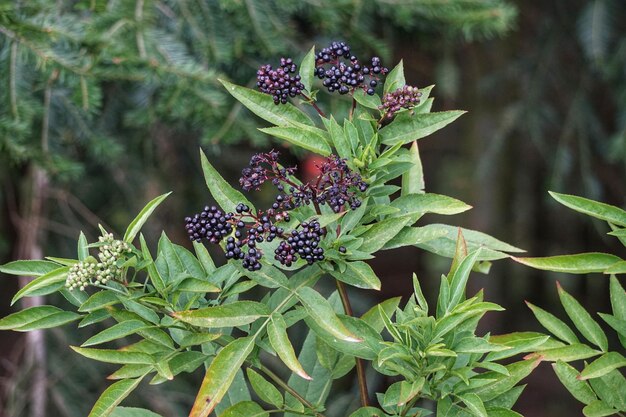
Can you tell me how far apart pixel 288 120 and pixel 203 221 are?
0.21 m

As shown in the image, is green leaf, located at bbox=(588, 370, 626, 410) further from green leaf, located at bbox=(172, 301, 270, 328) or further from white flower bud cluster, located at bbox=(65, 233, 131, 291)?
white flower bud cluster, located at bbox=(65, 233, 131, 291)

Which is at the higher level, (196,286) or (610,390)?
(196,286)

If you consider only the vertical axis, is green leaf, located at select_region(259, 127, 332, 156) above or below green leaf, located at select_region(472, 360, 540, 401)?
above

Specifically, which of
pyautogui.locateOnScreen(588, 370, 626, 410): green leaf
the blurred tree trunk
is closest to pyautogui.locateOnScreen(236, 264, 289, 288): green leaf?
pyautogui.locateOnScreen(588, 370, 626, 410): green leaf

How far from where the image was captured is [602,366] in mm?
1169

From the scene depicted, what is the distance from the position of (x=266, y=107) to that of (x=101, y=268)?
35cm

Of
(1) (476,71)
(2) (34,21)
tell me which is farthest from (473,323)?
(1) (476,71)

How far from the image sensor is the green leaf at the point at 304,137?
3.60 feet

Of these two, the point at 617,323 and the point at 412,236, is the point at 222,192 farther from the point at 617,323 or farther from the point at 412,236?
the point at 617,323

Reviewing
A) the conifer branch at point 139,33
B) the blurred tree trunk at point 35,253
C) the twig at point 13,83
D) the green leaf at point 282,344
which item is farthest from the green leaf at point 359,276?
the blurred tree trunk at point 35,253

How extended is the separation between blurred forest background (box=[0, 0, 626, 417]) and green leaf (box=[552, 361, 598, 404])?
1268mm

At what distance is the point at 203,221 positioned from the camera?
42.8 inches

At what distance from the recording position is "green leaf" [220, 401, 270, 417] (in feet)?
3.63

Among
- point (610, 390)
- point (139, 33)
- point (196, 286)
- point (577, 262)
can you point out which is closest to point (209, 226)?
Result: point (196, 286)
